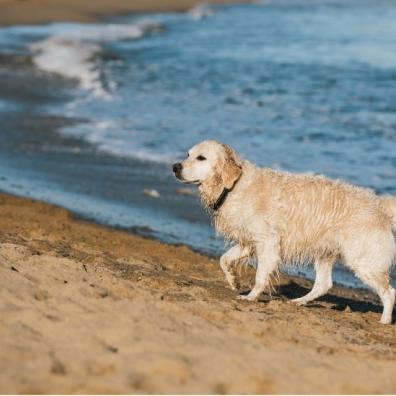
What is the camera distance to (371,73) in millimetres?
24828

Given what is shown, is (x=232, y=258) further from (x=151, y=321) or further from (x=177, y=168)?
(x=151, y=321)

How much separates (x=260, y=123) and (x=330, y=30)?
1956cm

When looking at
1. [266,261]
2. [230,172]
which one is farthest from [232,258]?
[230,172]

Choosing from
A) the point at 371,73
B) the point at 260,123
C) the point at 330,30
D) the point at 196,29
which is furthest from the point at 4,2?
the point at 260,123

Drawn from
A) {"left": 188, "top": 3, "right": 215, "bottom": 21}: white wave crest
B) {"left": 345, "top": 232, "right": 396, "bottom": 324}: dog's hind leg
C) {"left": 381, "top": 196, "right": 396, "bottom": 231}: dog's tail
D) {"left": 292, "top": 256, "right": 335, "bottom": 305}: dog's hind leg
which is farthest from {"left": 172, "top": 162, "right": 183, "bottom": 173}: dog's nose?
{"left": 188, "top": 3, "right": 215, "bottom": 21}: white wave crest

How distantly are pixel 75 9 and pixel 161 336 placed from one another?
135 ft

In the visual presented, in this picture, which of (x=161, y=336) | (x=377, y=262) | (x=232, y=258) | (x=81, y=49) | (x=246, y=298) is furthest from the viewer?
(x=81, y=49)

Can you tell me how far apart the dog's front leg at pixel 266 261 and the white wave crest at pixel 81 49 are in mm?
14191

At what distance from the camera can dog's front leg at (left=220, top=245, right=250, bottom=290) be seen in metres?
8.30

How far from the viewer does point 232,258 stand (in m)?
8.32

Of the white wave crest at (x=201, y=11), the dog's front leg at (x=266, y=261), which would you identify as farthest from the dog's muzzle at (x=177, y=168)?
the white wave crest at (x=201, y=11)

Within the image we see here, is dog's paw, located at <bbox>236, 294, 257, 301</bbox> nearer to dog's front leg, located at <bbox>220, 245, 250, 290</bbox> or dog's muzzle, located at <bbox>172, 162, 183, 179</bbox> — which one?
dog's front leg, located at <bbox>220, 245, 250, 290</bbox>

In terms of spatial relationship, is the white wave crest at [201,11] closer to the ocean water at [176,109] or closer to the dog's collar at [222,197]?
the ocean water at [176,109]

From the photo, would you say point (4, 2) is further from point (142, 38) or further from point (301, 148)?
point (301, 148)
